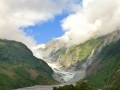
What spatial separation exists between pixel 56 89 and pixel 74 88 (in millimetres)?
8946

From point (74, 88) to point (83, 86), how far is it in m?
5.65

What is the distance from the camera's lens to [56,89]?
17762 centimetres

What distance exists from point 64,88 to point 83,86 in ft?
36.1

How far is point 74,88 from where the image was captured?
177m

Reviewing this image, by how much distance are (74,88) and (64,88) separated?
5.42 metres

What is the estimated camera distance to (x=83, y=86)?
180m

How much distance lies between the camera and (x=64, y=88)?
175 meters

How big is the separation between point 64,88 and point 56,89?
467 centimetres
